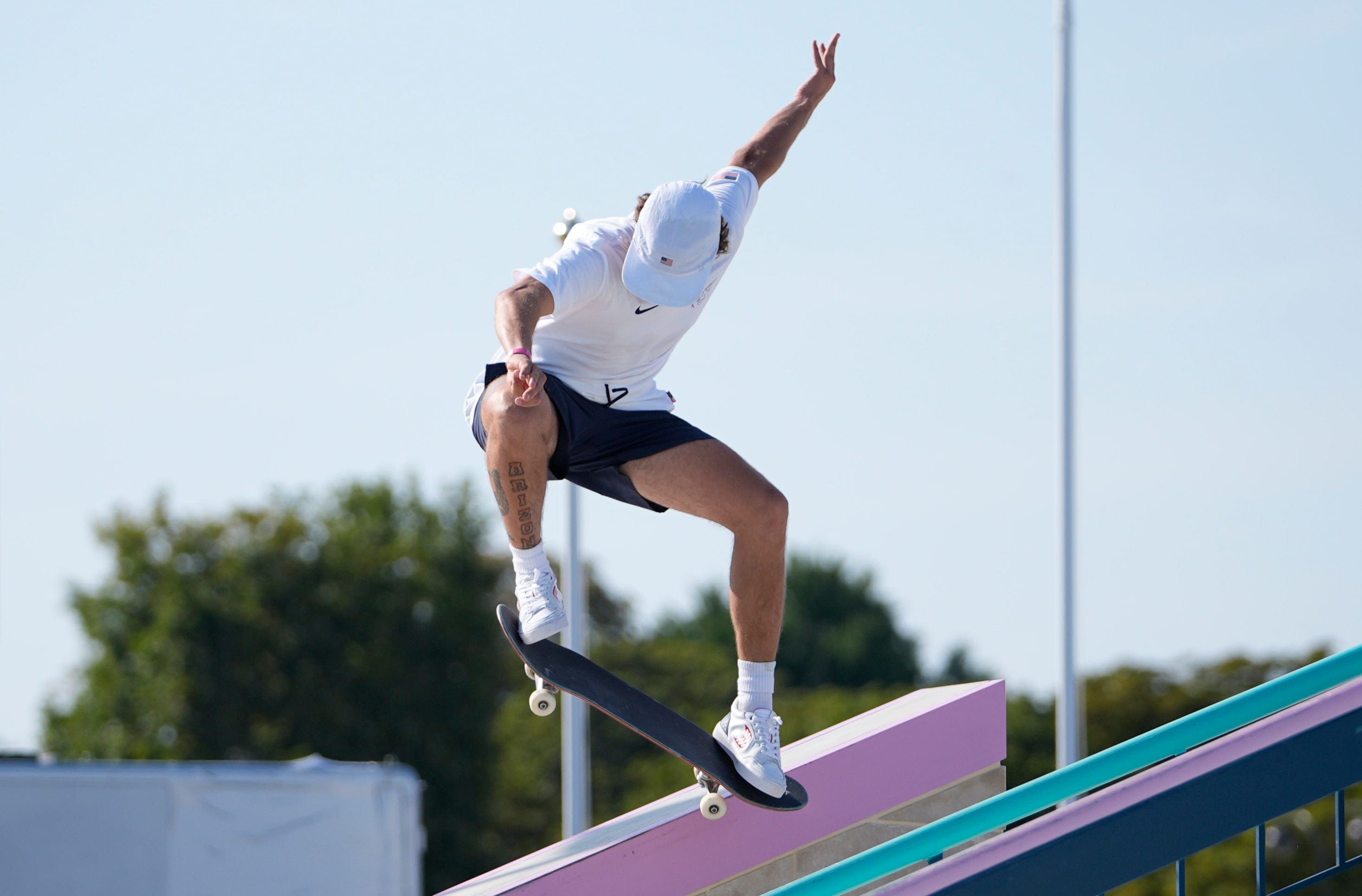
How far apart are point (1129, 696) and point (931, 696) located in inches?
1203

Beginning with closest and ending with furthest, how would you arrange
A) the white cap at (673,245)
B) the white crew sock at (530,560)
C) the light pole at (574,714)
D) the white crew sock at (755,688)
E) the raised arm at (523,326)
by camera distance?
1. the raised arm at (523,326)
2. the white cap at (673,245)
3. the white crew sock at (530,560)
4. the white crew sock at (755,688)
5. the light pole at (574,714)

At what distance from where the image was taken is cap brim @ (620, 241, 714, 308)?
15.5ft

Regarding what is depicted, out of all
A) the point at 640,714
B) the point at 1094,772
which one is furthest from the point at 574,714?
the point at 1094,772

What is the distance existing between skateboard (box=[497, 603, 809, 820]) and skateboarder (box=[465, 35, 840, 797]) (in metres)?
0.06

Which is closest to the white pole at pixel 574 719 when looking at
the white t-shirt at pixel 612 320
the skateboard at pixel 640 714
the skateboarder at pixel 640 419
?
the skateboard at pixel 640 714

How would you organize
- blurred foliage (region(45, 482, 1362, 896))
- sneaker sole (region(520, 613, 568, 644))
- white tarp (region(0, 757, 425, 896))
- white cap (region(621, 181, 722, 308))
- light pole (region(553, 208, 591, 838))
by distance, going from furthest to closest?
blurred foliage (region(45, 482, 1362, 896))
light pole (region(553, 208, 591, 838))
white tarp (region(0, 757, 425, 896))
sneaker sole (region(520, 613, 568, 644))
white cap (region(621, 181, 722, 308))

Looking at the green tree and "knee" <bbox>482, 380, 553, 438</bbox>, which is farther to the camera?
the green tree

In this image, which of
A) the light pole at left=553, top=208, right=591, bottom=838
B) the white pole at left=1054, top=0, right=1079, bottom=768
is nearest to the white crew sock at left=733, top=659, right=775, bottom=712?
the light pole at left=553, top=208, right=591, bottom=838

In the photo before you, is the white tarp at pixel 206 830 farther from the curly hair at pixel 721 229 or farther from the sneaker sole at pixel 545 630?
the curly hair at pixel 721 229

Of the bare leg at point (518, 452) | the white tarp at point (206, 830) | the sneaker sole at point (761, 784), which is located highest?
the bare leg at point (518, 452)

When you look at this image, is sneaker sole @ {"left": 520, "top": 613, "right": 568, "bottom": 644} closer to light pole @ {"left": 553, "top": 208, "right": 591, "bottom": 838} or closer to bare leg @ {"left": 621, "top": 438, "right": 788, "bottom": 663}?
bare leg @ {"left": 621, "top": 438, "right": 788, "bottom": 663}

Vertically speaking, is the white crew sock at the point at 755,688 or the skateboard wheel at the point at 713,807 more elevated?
the white crew sock at the point at 755,688

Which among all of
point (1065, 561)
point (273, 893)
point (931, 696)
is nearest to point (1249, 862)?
point (1065, 561)

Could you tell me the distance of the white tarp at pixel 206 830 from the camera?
9.82m
